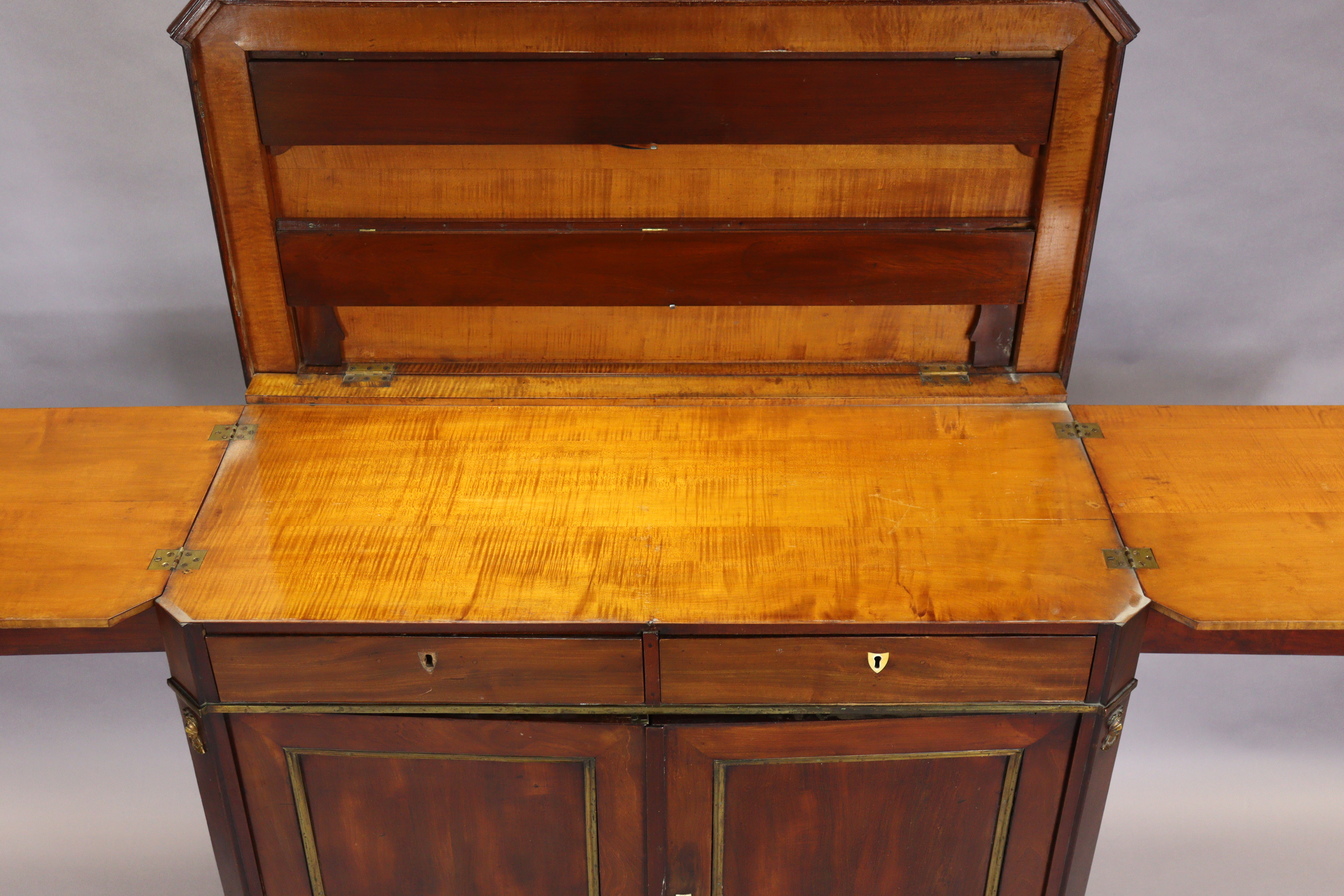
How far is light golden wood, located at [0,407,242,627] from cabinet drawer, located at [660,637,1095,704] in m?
0.90

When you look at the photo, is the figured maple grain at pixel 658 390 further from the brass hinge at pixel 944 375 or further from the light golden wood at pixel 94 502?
the light golden wood at pixel 94 502

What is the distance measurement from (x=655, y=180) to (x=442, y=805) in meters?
1.22

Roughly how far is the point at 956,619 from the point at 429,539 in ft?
2.95

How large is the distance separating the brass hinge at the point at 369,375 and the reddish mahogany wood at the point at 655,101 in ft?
1.57

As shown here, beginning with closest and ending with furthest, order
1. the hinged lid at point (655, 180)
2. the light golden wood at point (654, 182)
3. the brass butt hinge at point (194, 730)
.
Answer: the brass butt hinge at point (194, 730)
the hinged lid at point (655, 180)
the light golden wood at point (654, 182)

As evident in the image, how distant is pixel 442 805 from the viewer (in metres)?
2.30

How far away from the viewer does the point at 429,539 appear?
2223 millimetres

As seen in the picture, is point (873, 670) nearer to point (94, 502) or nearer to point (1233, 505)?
point (1233, 505)

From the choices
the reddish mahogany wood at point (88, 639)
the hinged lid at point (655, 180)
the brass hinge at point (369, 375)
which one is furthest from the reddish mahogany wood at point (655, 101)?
the reddish mahogany wood at point (88, 639)

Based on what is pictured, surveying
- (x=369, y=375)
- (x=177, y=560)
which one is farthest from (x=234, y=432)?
(x=177, y=560)

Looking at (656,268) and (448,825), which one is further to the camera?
(656,268)

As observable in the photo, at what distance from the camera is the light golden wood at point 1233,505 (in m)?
2.09

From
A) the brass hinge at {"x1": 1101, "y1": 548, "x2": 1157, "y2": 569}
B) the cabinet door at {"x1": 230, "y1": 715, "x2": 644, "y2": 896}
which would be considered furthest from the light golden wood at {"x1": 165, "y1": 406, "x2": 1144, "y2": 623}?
the cabinet door at {"x1": 230, "y1": 715, "x2": 644, "y2": 896}

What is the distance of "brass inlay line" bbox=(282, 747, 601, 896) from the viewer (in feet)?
7.33
